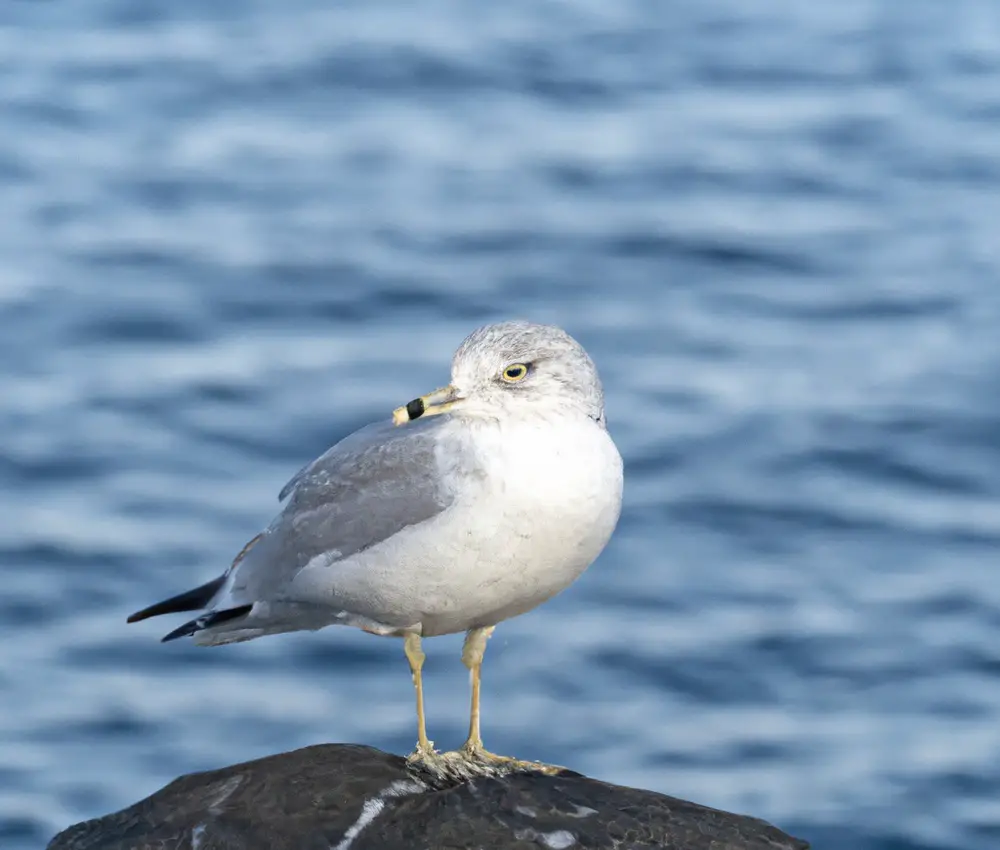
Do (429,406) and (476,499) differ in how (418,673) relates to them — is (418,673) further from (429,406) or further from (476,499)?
(429,406)

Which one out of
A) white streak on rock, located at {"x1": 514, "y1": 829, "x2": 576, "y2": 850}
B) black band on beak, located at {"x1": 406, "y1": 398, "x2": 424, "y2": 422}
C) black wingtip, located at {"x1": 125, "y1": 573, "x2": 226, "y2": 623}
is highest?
black band on beak, located at {"x1": 406, "y1": 398, "x2": 424, "y2": 422}

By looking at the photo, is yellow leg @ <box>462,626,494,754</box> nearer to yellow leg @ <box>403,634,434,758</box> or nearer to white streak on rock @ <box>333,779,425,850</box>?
yellow leg @ <box>403,634,434,758</box>

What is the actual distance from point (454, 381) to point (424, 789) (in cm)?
225

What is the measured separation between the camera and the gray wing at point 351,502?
1009cm

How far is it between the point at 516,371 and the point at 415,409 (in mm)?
510

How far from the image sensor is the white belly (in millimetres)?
9766

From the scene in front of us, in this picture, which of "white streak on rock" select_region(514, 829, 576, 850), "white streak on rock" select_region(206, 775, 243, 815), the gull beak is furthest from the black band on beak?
"white streak on rock" select_region(206, 775, 243, 815)

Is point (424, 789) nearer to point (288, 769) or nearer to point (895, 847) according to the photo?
point (288, 769)

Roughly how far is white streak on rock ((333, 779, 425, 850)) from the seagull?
2.73 ft

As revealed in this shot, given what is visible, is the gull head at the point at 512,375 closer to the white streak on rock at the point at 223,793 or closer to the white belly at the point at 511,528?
the white belly at the point at 511,528

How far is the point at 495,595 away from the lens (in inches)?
392

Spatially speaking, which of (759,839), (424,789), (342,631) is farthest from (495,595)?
(342,631)

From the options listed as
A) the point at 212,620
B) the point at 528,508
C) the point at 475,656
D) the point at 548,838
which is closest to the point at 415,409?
the point at 528,508

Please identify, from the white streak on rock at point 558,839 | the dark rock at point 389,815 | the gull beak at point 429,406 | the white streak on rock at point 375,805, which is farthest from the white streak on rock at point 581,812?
the gull beak at point 429,406
